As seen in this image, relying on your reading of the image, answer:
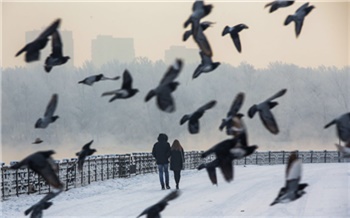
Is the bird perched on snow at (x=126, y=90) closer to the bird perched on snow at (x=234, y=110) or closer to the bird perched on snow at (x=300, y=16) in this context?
the bird perched on snow at (x=234, y=110)

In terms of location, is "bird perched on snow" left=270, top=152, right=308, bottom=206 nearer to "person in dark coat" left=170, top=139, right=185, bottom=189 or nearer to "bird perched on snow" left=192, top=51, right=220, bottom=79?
"bird perched on snow" left=192, top=51, right=220, bottom=79

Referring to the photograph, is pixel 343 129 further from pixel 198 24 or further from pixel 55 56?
pixel 55 56

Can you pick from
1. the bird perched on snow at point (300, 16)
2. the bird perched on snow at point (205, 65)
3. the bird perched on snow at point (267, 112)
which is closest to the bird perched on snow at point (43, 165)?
the bird perched on snow at point (205, 65)

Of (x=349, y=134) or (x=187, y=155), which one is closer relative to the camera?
(x=349, y=134)

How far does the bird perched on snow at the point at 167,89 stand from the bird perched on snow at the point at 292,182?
0.71 m

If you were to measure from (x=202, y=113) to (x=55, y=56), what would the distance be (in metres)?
1.01

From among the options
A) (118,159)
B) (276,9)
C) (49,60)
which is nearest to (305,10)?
(276,9)

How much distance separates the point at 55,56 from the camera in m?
4.18

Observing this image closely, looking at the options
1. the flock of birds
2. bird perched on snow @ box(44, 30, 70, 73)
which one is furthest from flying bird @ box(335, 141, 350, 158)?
bird perched on snow @ box(44, 30, 70, 73)

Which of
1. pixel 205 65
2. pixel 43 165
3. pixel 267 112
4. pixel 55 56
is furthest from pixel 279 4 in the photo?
pixel 43 165

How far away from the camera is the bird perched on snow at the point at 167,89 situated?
10.9 ft

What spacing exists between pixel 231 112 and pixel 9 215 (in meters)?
10.9

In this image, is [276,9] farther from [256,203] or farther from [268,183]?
[268,183]

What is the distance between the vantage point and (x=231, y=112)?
3871 mm
